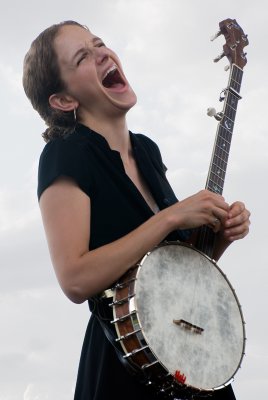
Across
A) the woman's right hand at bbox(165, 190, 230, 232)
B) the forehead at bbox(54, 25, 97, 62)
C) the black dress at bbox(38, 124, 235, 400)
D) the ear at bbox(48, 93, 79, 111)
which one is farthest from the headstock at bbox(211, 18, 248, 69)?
the woman's right hand at bbox(165, 190, 230, 232)

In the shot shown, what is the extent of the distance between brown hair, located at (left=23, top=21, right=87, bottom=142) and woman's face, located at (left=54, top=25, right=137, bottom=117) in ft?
0.13

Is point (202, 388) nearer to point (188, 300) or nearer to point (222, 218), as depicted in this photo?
point (188, 300)

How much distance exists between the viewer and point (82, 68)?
353 cm

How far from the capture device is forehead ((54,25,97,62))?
11.8 ft

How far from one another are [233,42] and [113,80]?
0.85m

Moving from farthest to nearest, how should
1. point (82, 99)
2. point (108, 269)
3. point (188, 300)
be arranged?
point (82, 99) → point (188, 300) → point (108, 269)

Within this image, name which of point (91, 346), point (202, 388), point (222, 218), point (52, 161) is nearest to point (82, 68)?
point (52, 161)

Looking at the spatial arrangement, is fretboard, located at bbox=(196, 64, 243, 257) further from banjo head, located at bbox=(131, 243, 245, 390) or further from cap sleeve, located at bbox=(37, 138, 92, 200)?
cap sleeve, located at bbox=(37, 138, 92, 200)

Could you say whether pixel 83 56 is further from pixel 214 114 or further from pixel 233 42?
pixel 233 42

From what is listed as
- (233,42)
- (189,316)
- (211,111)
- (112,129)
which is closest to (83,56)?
(112,129)

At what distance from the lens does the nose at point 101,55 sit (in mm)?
3572

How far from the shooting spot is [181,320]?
3012 mm

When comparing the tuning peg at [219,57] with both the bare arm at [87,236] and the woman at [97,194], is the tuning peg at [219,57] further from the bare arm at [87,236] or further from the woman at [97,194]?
the bare arm at [87,236]

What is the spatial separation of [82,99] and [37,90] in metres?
0.31
